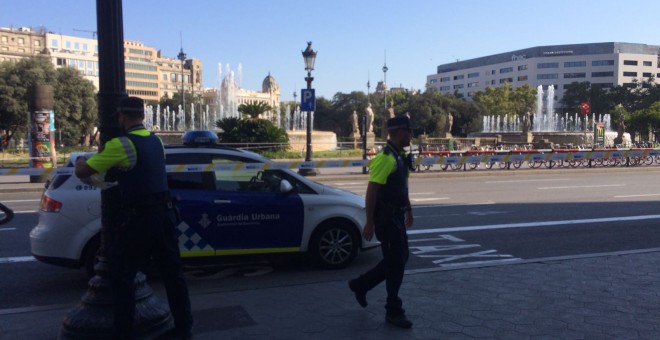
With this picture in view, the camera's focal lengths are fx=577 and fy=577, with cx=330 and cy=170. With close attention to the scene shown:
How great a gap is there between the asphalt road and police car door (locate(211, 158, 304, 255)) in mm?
253

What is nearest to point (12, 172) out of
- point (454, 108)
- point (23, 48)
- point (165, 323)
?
point (165, 323)

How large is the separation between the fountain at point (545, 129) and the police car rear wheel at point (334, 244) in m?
35.9

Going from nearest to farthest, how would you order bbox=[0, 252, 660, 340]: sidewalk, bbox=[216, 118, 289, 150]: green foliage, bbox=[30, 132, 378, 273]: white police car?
bbox=[0, 252, 660, 340]: sidewalk
bbox=[30, 132, 378, 273]: white police car
bbox=[216, 118, 289, 150]: green foliage

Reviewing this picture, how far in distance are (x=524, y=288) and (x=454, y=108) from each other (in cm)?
7921

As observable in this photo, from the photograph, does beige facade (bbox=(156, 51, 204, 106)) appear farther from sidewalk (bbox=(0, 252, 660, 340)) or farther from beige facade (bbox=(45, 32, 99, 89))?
sidewalk (bbox=(0, 252, 660, 340))

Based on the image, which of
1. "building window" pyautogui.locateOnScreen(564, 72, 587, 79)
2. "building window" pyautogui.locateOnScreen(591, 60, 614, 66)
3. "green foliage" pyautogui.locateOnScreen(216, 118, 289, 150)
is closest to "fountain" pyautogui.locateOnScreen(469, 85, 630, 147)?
"building window" pyautogui.locateOnScreen(564, 72, 587, 79)

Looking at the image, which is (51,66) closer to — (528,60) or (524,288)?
(524,288)

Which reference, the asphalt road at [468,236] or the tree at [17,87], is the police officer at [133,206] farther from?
the tree at [17,87]

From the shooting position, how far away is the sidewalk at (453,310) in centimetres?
480

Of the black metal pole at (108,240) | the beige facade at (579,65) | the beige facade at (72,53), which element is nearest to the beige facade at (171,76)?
the beige facade at (72,53)

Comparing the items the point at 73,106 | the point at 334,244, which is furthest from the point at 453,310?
the point at 73,106

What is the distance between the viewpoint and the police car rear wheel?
7281 millimetres

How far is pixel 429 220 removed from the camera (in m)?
11.7

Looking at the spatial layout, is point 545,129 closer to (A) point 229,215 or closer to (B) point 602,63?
(B) point 602,63
